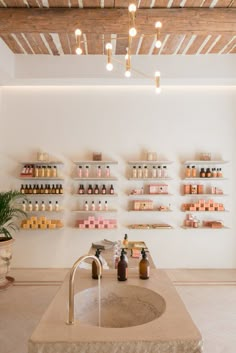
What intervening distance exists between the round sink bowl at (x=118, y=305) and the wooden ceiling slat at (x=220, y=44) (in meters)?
3.68

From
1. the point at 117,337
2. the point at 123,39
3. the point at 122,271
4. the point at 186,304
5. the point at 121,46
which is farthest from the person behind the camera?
the point at 121,46

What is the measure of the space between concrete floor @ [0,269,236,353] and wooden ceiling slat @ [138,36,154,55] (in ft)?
11.3

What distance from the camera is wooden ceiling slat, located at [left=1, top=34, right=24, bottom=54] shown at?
394cm

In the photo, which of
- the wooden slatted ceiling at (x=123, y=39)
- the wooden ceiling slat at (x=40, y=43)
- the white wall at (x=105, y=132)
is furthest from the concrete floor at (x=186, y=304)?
the wooden ceiling slat at (x=40, y=43)

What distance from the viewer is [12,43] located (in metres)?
4.13

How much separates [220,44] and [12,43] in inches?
119

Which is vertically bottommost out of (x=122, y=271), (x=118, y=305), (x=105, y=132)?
(x=118, y=305)

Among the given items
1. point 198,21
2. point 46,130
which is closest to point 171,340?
point 198,21

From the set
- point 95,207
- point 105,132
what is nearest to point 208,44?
point 105,132

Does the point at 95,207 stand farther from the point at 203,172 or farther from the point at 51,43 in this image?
the point at 51,43

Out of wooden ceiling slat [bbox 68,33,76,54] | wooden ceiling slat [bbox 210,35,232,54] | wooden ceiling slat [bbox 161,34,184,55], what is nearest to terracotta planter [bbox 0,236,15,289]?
wooden ceiling slat [bbox 68,33,76,54]

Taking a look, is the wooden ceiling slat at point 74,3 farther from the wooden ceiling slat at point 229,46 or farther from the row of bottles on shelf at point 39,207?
the row of bottles on shelf at point 39,207

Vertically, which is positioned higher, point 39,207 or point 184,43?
point 184,43

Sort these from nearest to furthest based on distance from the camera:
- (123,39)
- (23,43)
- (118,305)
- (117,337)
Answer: (117,337) → (118,305) → (123,39) → (23,43)
